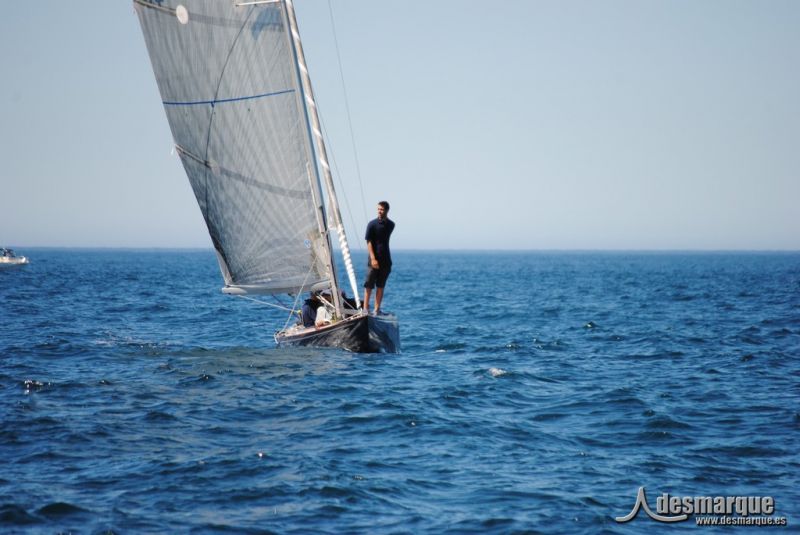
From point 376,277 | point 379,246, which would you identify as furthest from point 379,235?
point 376,277

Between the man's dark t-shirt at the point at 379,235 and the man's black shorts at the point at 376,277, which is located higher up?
the man's dark t-shirt at the point at 379,235

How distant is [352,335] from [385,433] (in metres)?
6.27

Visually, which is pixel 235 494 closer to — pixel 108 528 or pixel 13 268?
pixel 108 528

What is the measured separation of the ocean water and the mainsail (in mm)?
2594

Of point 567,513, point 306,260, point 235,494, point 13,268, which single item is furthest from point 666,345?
point 13,268

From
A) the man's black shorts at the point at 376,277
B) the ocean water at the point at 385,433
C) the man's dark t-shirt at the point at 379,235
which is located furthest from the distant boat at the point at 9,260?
the man's dark t-shirt at the point at 379,235

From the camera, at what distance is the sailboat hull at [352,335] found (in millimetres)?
18078

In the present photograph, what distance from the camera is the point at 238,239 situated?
19.8 metres

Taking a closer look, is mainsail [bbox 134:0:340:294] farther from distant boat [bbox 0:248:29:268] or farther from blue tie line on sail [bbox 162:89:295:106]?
distant boat [bbox 0:248:29:268]

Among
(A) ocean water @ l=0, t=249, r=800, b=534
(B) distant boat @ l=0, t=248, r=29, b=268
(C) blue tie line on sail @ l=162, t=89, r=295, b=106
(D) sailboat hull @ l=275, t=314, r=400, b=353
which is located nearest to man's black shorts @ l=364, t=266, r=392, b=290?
(D) sailboat hull @ l=275, t=314, r=400, b=353

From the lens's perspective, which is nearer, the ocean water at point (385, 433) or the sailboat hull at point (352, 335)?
the ocean water at point (385, 433)

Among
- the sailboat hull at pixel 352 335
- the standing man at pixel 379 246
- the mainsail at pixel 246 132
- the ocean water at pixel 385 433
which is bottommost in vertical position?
the ocean water at pixel 385 433

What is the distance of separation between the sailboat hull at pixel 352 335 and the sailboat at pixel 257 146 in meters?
0.03

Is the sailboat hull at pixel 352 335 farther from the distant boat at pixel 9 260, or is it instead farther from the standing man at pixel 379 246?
the distant boat at pixel 9 260
